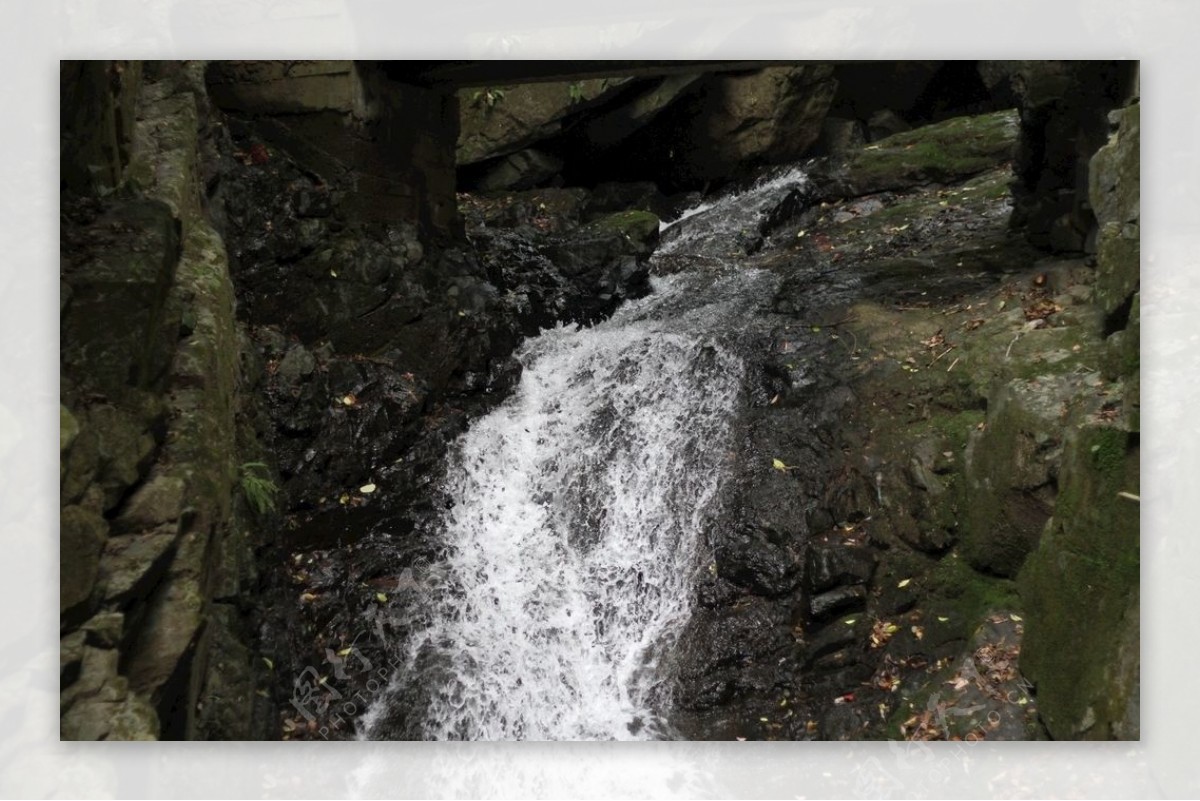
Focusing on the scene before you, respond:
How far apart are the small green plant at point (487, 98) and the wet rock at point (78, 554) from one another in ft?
20.7

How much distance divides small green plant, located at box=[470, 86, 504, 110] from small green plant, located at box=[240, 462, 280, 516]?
521 cm

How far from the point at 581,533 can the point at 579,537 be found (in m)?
0.03

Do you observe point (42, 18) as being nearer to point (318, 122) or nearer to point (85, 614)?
point (318, 122)

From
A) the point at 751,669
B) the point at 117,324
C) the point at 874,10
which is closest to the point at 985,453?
the point at 751,669

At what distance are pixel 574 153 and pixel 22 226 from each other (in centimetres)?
620

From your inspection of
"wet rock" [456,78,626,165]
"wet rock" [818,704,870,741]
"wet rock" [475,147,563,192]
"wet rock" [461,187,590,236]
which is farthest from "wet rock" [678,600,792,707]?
"wet rock" [456,78,626,165]

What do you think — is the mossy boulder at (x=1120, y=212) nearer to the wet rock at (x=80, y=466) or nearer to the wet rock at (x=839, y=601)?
the wet rock at (x=839, y=601)

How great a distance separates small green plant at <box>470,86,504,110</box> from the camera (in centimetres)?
895

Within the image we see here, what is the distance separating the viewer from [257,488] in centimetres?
455

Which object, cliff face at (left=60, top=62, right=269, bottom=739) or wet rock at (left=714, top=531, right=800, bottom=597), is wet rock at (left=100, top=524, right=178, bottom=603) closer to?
cliff face at (left=60, top=62, right=269, bottom=739)

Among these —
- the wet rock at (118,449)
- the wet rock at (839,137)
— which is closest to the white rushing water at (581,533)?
the wet rock at (118,449)

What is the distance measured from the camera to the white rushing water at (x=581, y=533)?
4.46 metres

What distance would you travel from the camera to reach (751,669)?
14.8 ft

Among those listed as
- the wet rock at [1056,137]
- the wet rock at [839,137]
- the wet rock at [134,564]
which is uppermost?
the wet rock at [839,137]
